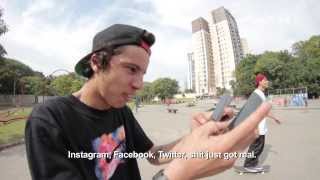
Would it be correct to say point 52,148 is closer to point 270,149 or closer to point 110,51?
point 110,51

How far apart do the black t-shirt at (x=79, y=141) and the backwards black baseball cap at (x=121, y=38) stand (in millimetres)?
351

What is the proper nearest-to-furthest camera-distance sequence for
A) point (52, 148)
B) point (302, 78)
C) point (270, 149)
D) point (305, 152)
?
point (52, 148)
point (305, 152)
point (270, 149)
point (302, 78)

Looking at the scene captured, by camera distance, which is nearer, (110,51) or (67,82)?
(110,51)

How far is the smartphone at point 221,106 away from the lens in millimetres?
1390

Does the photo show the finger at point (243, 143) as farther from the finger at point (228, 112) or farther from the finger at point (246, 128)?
the finger at point (228, 112)

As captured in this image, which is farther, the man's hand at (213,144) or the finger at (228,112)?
the finger at (228,112)

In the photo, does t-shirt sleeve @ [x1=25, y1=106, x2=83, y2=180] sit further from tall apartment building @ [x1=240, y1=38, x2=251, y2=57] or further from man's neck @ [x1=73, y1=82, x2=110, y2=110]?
tall apartment building @ [x1=240, y1=38, x2=251, y2=57]

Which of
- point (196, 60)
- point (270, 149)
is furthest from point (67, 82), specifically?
point (196, 60)

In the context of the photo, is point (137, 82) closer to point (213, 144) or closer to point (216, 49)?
point (213, 144)

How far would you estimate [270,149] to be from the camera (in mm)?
9383

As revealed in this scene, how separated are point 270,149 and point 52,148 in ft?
29.0

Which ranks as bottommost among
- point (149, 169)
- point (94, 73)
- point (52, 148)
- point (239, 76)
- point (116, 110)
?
point (149, 169)

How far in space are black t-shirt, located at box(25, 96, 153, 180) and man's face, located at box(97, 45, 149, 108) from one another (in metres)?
0.20

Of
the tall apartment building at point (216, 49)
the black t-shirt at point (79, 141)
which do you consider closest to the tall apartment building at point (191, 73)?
the tall apartment building at point (216, 49)
